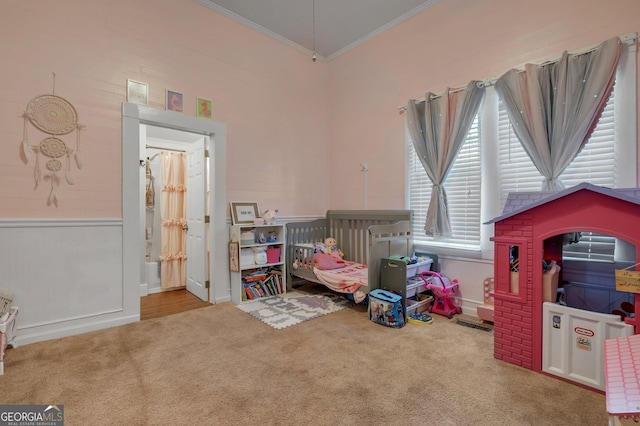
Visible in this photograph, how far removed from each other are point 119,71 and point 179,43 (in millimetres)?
735

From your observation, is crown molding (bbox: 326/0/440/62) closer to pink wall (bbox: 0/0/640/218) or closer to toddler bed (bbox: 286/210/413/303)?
pink wall (bbox: 0/0/640/218)

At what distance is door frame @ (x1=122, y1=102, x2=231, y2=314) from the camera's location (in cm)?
292

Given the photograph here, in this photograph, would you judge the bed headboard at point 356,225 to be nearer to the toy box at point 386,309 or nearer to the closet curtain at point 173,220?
the toy box at point 386,309

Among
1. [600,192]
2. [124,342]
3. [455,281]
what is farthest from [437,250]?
[124,342]

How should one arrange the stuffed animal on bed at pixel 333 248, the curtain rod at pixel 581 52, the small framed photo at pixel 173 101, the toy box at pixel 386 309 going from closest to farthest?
the curtain rod at pixel 581 52, the toy box at pixel 386 309, the small framed photo at pixel 173 101, the stuffed animal on bed at pixel 333 248

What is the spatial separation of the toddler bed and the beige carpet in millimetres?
615

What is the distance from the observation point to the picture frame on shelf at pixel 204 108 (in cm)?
341

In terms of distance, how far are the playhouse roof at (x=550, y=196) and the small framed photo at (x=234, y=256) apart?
2566mm

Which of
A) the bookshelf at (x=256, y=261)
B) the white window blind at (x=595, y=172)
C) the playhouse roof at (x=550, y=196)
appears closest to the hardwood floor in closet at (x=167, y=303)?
the bookshelf at (x=256, y=261)

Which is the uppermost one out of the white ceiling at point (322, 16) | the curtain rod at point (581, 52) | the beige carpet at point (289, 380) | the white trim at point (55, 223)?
the white ceiling at point (322, 16)

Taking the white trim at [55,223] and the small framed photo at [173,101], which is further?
the small framed photo at [173,101]

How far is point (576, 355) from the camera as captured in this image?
183cm

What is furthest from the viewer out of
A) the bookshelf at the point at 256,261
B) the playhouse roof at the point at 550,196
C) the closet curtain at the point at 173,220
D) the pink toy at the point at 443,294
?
the closet curtain at the point at 173,220

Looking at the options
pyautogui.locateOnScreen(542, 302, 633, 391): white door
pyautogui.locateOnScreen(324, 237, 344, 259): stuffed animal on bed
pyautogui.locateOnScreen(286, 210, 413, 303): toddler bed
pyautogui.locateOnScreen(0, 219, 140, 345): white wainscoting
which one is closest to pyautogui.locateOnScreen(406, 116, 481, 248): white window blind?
pyautogui.locateOnScreen(286, 210, 413, 303): toddler bed
